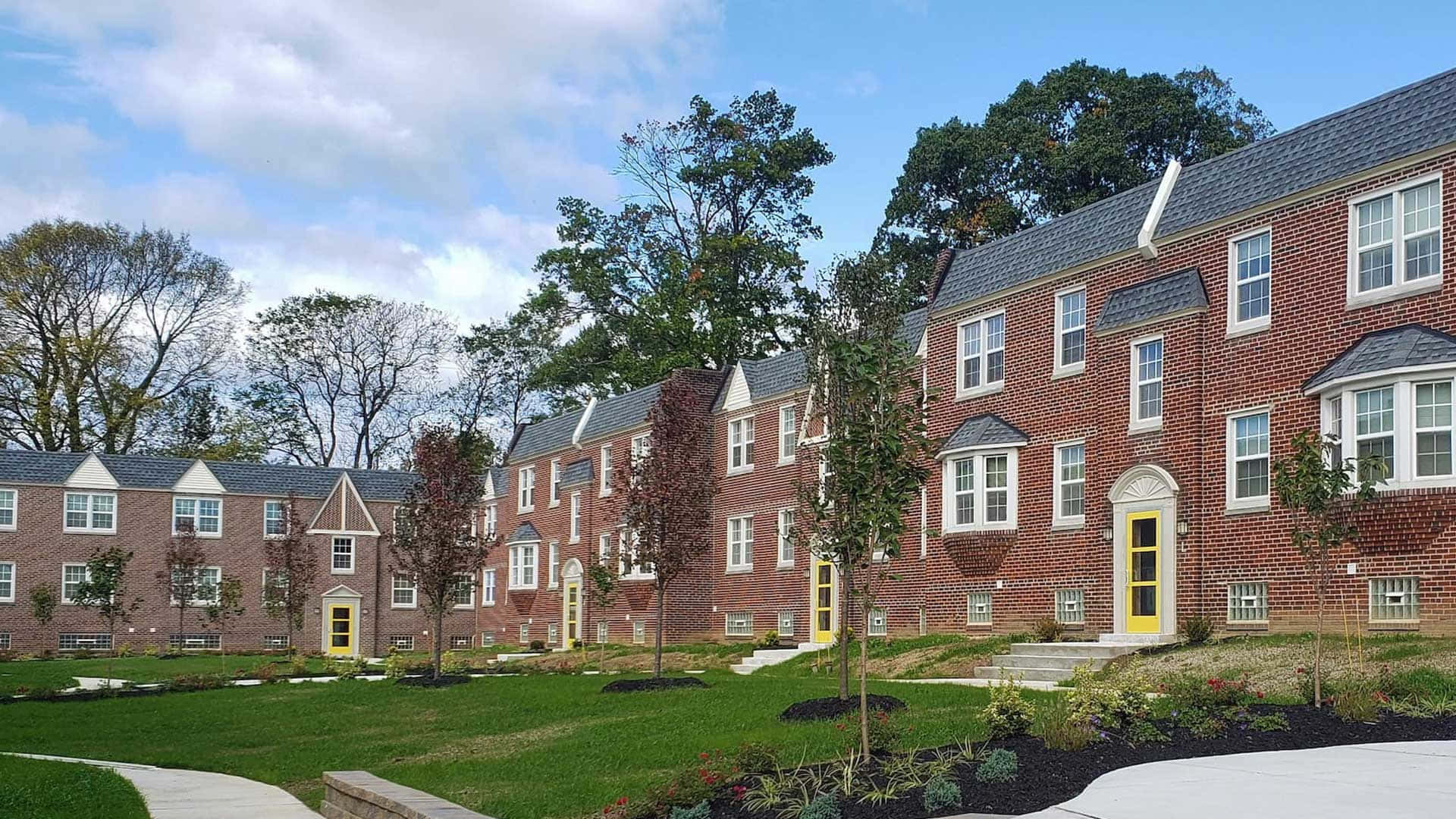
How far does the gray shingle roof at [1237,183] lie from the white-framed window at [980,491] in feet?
11.3

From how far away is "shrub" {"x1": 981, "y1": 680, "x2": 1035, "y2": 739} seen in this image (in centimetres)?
1234

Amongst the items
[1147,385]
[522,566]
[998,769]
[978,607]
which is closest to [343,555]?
[522,566]

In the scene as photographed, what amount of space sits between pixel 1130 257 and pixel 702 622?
19.5 metres

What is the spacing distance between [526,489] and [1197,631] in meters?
35.0

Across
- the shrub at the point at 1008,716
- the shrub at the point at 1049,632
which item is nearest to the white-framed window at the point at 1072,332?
the shrub at the point at 1049,632

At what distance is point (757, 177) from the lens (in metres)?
56.8

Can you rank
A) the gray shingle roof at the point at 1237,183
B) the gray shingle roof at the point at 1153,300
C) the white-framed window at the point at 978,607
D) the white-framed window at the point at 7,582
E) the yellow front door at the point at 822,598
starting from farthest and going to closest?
the white-framed window at the point at 7,582 → the yellow front door at the point at 822,598 → the white-framed window at the point at 978,607 → the gray shingle roof at the point at 1153,300 → the gray shingle roof at the point at 1237,183

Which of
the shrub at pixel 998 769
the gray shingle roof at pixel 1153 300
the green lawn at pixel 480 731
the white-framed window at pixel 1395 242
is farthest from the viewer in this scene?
the gray shingle roof at pixel 1153 300

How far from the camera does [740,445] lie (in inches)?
1569

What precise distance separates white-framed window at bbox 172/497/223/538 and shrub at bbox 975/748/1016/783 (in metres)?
48.7

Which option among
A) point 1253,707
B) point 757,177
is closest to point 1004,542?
point 1253,707

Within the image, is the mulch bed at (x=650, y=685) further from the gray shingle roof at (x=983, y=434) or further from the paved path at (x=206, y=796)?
the gray shingle roof at (x=983, y=434)

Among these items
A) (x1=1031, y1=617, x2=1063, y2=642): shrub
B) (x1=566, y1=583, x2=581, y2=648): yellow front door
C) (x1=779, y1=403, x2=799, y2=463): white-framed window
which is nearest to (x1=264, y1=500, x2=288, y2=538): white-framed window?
(x1=566, y1=583, x2=581, y2=648): yellow front door

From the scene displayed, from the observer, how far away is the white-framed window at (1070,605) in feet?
84.7
